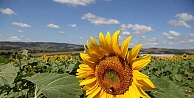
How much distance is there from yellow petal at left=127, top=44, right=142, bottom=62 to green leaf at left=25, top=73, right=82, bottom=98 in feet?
0.89

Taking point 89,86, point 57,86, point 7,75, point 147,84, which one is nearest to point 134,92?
point 147,84

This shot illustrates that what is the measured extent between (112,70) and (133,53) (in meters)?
0.19

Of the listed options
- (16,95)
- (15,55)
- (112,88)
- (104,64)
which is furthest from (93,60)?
(15,55)

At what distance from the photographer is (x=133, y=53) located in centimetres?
117

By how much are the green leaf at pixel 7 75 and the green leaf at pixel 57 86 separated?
0.31ft

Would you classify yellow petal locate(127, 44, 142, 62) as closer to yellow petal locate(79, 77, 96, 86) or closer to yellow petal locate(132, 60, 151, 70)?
yellow petal locate(132, 60, 151, 70)

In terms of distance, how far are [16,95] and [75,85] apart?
39cm

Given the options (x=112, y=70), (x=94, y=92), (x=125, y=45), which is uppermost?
(x=125, y=45)

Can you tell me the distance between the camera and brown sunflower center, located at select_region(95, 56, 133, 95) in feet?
4.10

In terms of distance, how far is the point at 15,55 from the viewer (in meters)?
3.15

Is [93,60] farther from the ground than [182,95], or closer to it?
farther from the ground

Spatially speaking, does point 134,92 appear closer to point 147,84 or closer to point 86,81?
point 147,84

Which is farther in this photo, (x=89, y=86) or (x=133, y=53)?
(x=89, y=86)

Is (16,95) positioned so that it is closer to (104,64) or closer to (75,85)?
(75,85)
